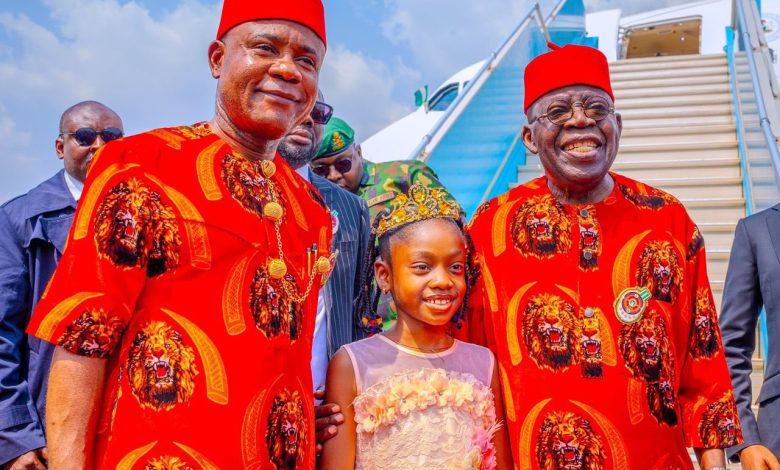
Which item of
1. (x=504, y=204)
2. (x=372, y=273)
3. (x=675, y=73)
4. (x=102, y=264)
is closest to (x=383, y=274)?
(x=372, y=273)

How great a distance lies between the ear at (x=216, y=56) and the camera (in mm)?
1695

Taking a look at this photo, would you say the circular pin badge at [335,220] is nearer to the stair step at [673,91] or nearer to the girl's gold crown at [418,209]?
the girl's gold crown at [418,209]

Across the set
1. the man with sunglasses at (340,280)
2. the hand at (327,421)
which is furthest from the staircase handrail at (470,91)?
the hand at (327,421)

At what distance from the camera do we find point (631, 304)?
2.12 m

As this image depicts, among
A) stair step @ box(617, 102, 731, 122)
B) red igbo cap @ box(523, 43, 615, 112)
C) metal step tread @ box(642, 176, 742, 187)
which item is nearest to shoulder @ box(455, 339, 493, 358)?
red igbo cap @ box(523, 43, 615, 112)

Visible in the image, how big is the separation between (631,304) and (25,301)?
Result: 80.5 inches

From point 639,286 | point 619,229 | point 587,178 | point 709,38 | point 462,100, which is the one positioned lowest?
point 639,286

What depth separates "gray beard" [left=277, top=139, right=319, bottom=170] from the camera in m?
2.92

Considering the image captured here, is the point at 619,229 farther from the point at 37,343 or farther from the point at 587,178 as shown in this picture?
the point at 37,343

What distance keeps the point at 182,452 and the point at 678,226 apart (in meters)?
1.66

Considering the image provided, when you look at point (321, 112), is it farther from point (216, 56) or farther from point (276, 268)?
point (276, 268)

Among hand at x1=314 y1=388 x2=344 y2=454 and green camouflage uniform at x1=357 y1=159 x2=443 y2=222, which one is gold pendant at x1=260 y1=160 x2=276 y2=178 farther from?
green camouflage uniform at x1=357 y1=159 x2=443 y2=222

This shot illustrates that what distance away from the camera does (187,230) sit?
1438mm

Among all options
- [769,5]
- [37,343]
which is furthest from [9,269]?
[769,5]
